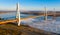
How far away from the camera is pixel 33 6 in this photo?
350 centimetres

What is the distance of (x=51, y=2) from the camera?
3.52 metres

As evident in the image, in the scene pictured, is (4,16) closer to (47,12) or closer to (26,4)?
(26,4)

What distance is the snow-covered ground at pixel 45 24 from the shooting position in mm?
3293

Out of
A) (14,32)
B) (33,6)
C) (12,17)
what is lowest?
(14,32)

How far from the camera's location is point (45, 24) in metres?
3.49

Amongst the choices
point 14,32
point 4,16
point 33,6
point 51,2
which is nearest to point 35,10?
point 33,6

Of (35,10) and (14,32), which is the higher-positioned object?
(35,10)

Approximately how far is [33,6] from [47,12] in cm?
44

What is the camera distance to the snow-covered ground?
130 inches

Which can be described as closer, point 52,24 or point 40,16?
point 52,24

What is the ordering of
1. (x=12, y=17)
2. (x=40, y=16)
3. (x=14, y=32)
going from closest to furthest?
(x=14, y=32), (x=12, y=17), (x=40, y=16)

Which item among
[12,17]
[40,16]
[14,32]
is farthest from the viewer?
[40,16]

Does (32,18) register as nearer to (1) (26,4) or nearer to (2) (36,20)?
(2) (36,20)

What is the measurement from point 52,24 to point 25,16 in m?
0.73
